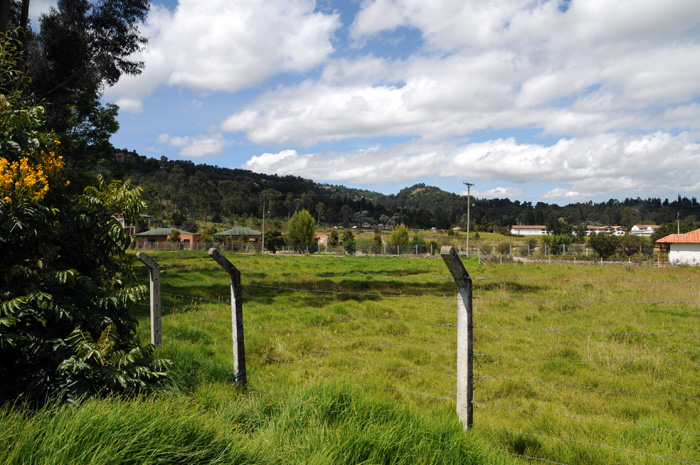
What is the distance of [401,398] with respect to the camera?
4.64 metres

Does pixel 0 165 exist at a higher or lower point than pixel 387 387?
higher

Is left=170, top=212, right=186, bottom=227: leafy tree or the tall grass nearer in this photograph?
the tall grass

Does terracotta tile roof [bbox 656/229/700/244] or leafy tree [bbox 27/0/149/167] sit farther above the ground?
leafy tree [bbox 27/0/149/167]

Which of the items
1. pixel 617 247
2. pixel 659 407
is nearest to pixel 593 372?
pixel 659 407

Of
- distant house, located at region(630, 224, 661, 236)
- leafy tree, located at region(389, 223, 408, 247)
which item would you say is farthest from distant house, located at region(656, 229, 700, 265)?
distant house, located at region(630, 224, 661, 236)

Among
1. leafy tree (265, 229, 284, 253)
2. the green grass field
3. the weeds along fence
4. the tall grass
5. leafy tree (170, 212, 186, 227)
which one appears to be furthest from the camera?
leafy tree (170, 212, 186, 227)

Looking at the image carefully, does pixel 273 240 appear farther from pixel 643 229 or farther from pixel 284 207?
pixel 643 229

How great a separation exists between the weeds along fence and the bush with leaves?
0.88 metres

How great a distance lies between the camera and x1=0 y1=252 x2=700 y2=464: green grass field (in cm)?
223

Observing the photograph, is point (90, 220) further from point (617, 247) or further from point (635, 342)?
point (617, 247)

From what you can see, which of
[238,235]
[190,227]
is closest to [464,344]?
[238,235]

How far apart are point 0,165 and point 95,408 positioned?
1.85 meters

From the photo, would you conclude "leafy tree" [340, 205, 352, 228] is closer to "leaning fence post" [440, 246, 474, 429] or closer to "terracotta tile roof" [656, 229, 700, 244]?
"terracotta tile roof" [656, 229, 700, 244]

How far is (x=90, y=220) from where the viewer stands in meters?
3.19
